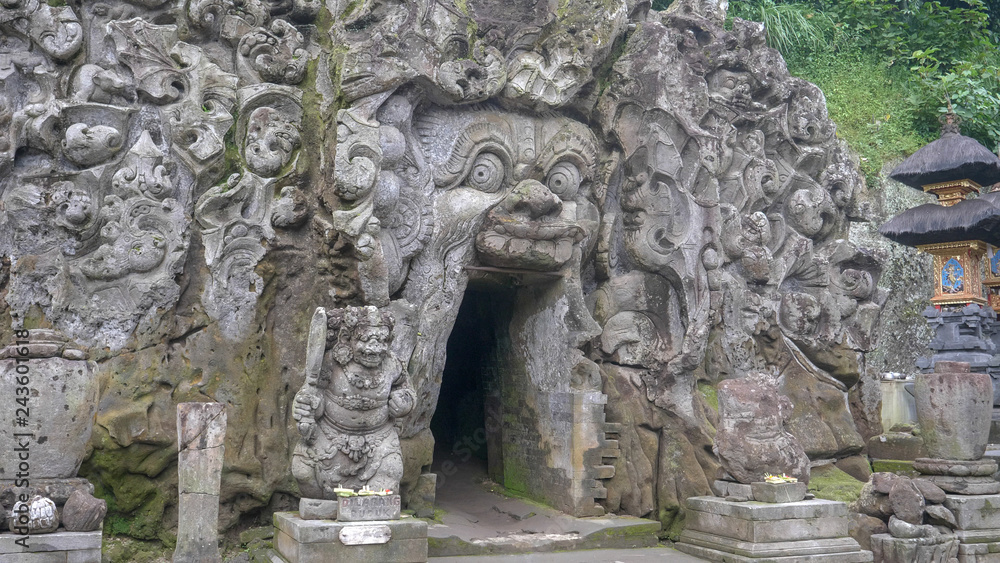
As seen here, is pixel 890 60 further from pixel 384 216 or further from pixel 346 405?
pixel 346 405

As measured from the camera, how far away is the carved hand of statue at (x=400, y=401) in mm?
7176

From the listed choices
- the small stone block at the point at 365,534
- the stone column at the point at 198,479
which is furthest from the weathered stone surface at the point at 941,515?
the stone column at the point at 198,479

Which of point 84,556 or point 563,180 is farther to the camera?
point 563,180

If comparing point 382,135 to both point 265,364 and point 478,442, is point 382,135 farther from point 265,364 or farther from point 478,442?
point 478,442

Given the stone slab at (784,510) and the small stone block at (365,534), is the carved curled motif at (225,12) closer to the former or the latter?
the small stone block at (365,534)

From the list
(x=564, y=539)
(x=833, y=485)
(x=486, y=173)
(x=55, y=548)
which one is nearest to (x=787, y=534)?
(x=564, y=539)

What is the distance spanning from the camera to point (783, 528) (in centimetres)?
754

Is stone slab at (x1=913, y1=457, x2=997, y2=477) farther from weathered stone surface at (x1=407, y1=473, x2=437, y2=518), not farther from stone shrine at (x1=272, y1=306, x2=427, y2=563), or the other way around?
stone shrine at (x1=272, y1=306, x2=427, y2=563)

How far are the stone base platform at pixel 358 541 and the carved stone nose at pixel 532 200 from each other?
355 cm

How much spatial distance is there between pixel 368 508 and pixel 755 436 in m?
3.45

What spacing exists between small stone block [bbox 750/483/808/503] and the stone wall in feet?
4.96

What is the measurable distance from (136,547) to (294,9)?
5.25 m

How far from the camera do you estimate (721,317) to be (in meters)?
10.1

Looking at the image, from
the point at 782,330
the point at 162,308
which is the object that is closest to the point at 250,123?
the point at 162,308
